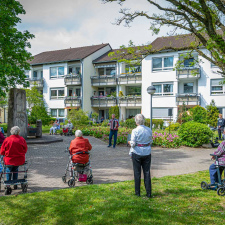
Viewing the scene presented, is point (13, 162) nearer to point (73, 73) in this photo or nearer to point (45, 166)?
point (45, 166)

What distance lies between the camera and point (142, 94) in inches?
1350

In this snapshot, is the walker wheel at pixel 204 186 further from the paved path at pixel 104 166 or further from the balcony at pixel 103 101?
the balcony at pixel 103 101

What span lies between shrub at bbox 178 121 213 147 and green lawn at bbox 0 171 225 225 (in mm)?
8354

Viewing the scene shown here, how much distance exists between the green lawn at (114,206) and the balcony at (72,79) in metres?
32.4

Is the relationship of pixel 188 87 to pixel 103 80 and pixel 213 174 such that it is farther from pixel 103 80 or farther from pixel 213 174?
pixel 213 174

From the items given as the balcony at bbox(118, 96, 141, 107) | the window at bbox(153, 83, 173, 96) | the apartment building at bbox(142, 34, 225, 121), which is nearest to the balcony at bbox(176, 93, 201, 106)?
the apartment building at bbox(142, 34, 225, 121)

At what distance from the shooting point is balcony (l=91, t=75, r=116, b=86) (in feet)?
123

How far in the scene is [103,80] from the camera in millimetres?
38719

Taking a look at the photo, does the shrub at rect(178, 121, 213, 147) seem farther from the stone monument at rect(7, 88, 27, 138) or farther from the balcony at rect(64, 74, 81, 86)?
the balcony at rect(64, 74, 81, 86)

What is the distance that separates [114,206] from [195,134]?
34.9ft

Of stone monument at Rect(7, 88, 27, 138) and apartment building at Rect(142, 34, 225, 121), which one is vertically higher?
apartment building at Rect(142, 34, 225, 121)

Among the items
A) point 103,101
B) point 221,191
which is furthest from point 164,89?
point 221,191

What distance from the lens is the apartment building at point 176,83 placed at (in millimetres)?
29750

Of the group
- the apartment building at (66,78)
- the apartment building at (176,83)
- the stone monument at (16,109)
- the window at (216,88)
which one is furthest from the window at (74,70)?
the stone monument at (16,109)
